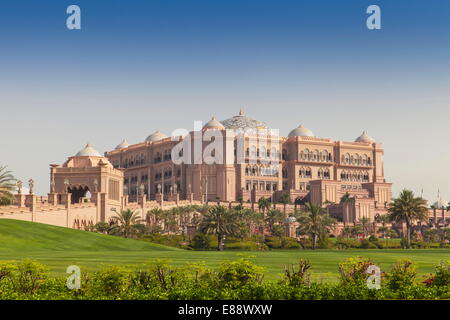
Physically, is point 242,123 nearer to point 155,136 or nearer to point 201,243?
point 155,136

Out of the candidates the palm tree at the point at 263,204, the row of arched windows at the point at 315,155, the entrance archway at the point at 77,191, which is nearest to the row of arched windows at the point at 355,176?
the row of arched windows at the point at 315,155

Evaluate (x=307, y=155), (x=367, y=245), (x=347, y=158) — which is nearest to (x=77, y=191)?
(x=367, y=245)

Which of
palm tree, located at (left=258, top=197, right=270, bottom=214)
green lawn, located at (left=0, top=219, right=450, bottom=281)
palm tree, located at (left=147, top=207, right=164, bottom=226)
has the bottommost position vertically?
green lawn, located at (left=0, top=219, right=450, bottom=281)

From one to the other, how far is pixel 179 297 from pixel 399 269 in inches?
330

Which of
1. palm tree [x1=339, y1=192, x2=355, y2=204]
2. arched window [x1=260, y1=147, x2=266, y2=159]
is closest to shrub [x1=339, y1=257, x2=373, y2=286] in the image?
palm tree [x1=339, y1=192, x2=355, y2=204]

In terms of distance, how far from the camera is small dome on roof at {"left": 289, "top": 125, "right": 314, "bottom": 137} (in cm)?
17321

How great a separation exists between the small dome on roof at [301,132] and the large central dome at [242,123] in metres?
7.04

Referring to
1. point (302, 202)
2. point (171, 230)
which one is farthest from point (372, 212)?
point (171, 230)

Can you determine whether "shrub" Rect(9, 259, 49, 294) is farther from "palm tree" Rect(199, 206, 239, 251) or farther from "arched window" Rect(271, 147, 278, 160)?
"arched window" Rect(271, 147, 278, 160)

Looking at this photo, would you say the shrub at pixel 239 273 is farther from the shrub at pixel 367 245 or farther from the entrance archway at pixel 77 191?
the entrance archway at pixel 77 191

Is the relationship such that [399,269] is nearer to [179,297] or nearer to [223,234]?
[179,297]

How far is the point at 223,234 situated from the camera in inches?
3327

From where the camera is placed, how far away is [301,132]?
174000mm

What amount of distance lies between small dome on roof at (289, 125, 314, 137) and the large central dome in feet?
23.1
